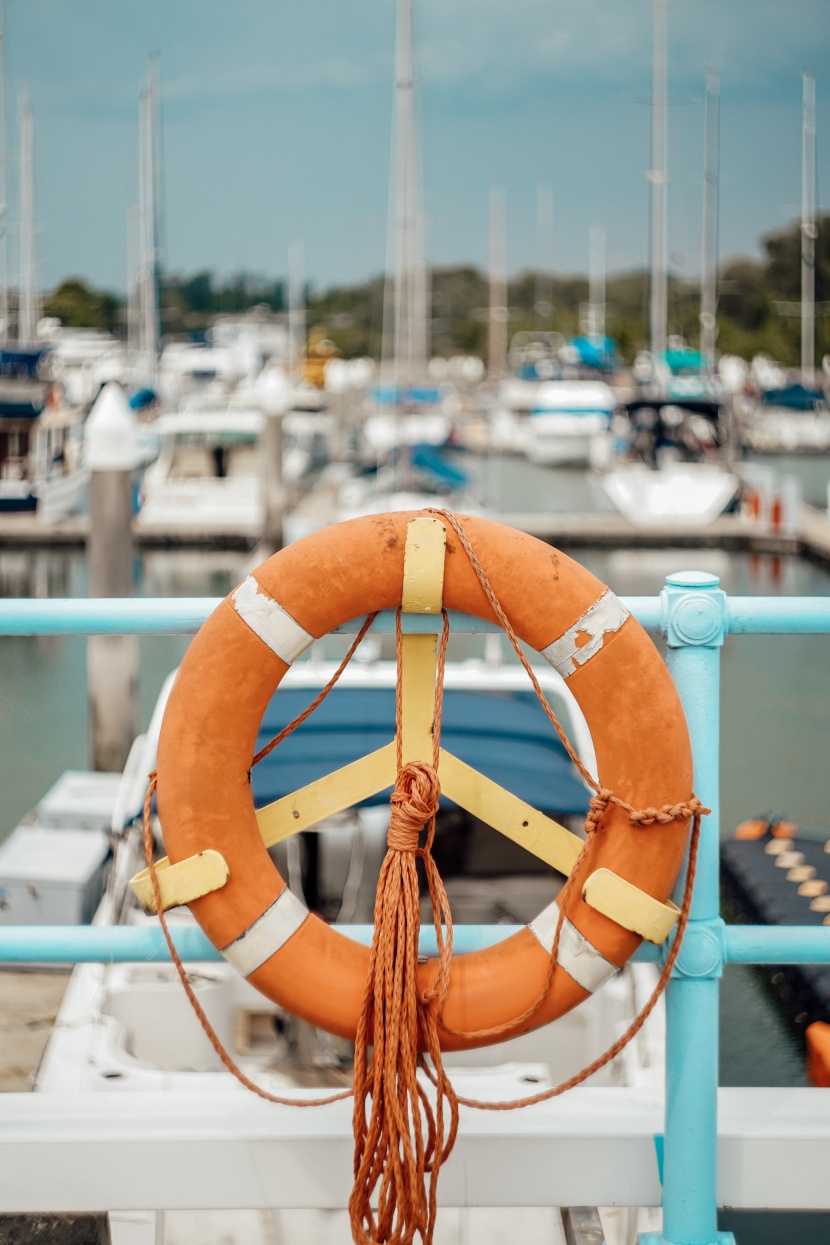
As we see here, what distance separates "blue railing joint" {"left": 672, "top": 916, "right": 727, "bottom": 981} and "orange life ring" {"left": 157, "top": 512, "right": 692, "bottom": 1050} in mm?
97

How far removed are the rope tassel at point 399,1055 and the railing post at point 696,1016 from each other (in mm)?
289

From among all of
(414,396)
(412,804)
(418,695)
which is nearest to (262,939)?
(412,804)

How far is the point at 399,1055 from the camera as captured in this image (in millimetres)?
1533

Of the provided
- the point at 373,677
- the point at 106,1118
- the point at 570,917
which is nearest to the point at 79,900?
the point at 373,677

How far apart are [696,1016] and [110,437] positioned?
7.38 m

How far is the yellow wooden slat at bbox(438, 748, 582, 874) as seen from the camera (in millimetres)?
1654

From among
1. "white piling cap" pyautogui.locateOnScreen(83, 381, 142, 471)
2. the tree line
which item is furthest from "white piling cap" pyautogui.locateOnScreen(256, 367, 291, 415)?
the tree line

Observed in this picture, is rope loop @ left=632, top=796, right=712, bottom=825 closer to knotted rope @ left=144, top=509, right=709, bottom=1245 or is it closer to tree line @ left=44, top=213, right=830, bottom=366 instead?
knotted rope @ left=144, top=509, right=709, bottom=1245

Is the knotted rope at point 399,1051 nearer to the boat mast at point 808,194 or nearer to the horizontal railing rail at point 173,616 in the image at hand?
the horizontal railing rail at point 173,616

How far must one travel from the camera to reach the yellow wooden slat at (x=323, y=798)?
1.65 metres

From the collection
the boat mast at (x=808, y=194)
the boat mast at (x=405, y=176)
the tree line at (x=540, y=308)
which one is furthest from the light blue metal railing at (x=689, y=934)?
the tree line at (x=540, y=308)

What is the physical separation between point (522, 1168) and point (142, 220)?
2742cm

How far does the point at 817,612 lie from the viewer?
1602mm

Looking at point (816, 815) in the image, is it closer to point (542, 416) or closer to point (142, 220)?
point (542, 416)
